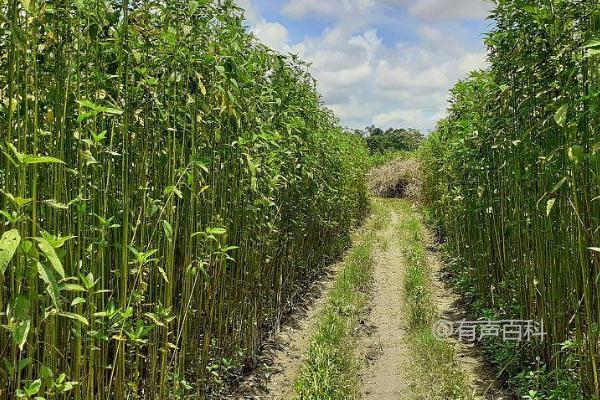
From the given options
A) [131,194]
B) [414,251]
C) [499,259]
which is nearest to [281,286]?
[499,259]

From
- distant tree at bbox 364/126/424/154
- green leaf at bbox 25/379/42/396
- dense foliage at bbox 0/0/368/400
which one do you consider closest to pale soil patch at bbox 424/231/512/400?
dense foliage at bbox 0/0/368/400

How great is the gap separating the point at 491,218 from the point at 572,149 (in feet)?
9.52

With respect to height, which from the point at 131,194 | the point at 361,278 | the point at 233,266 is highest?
the point at 131,194

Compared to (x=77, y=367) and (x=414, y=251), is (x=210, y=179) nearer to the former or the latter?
(x=77, y=367)

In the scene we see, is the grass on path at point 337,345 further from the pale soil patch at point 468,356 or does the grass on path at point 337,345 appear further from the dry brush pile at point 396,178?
the dry brush pile at point 396,178

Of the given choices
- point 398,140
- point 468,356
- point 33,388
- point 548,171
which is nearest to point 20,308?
point 33,388

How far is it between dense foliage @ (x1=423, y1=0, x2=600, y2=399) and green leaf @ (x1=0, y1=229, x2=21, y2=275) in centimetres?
185

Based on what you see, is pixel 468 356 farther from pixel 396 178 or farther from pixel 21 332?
pixel 396 178

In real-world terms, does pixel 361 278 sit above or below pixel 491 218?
below

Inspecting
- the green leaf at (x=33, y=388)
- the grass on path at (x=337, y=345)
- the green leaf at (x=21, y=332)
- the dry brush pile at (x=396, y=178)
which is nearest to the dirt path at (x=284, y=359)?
the grass on path at (x=337, y=345)

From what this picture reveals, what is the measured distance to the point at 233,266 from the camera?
3.66 metres

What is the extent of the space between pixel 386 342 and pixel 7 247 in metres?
4.26

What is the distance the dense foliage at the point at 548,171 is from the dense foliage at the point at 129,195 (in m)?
1.55

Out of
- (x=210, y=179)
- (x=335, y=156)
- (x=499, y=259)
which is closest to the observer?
(x=210, y=179)
